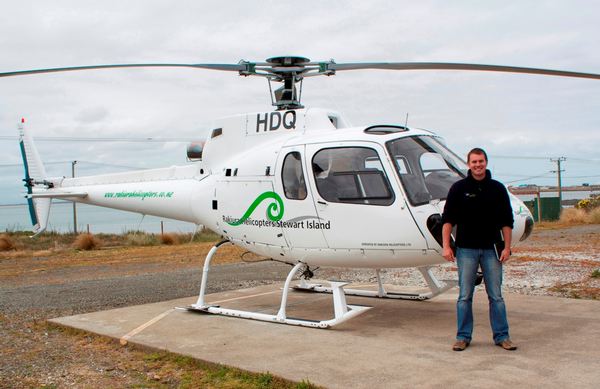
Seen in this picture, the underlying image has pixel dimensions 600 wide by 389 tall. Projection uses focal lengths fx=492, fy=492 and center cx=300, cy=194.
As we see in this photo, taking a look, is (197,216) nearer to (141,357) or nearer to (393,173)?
(141,357)

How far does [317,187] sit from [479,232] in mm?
2272

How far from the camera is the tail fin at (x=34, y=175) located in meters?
12.6

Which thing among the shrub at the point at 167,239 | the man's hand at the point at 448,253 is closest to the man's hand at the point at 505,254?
the man's hand at the point at 448,253

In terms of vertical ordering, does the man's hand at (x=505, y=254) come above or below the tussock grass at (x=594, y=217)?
above

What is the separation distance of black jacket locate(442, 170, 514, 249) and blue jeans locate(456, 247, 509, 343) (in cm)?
11

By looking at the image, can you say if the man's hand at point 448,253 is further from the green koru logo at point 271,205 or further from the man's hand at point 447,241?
the green koru logo at point 271,205

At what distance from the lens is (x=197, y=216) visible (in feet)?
27.6

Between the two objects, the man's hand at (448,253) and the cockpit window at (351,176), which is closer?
the man's hand at (448,253)

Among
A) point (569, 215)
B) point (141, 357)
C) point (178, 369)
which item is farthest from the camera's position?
point (569, 215)

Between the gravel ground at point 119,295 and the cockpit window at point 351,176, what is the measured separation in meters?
3.00

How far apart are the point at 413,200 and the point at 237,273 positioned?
8.10 meters

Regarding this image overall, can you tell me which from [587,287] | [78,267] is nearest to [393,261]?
[587,287]

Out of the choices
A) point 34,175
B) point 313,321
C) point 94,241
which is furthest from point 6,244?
point 313,321

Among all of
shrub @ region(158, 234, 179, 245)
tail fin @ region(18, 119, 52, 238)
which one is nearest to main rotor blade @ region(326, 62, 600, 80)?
tail fin @ region(18, 119, 52, 238)
